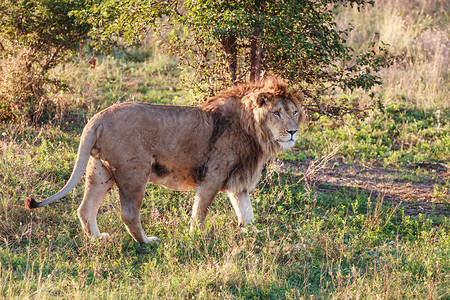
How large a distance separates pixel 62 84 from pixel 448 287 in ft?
19.7

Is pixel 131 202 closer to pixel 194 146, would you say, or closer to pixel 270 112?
pixel 194 146

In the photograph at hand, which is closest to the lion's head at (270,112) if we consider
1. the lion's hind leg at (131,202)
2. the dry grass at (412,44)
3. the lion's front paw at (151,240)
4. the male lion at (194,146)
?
the male lion at (194,146)

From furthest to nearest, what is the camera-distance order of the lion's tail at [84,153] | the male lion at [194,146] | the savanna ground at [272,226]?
1. the male lion at [194,146]
2. the lion's tail at [84,153]
3. the savanna ground at [272,226]

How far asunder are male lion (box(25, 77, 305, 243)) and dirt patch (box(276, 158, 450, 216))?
1.43 metres

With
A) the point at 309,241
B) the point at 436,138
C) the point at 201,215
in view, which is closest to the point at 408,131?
the point at 436,138

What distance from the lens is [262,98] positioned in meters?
5.04

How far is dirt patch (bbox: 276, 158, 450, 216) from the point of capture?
666 cm

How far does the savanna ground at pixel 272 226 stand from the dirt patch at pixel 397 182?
22 mm

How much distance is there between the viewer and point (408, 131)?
9.11 meters

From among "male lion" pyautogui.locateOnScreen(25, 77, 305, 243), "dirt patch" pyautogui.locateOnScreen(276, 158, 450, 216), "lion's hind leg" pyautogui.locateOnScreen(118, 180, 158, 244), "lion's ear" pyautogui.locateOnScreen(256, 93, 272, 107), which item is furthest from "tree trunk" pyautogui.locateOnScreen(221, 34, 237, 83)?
"lion's hind leg" pyautogui.locateOnScreen(118, 180, 158, 244)

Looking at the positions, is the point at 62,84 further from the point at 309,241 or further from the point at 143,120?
the point at 309,241

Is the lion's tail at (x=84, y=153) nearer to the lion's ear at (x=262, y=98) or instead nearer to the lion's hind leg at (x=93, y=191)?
the lion's hind leg at (x=93, y=191)

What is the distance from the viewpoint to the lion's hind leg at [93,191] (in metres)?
4.96

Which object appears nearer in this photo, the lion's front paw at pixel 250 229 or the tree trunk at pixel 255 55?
the lion's front paw at pixel 250 229
